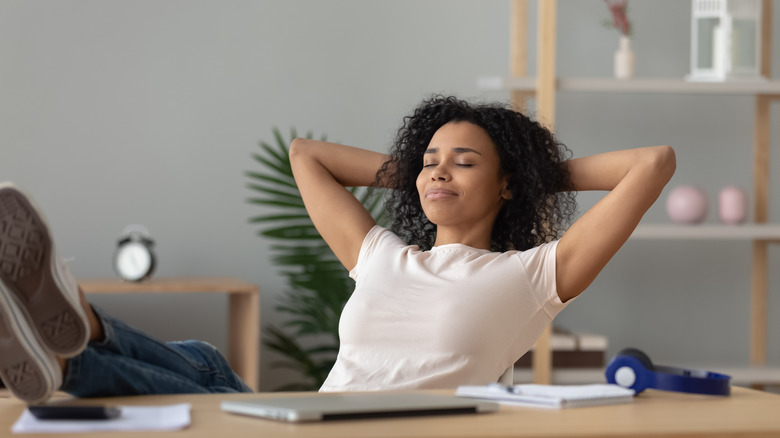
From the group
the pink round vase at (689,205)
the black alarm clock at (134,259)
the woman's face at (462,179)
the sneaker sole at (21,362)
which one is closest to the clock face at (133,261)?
the black alarm clock at (134,259)

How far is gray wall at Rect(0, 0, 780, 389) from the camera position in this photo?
127 inches

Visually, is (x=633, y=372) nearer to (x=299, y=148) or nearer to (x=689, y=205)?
(x=299, y=148)

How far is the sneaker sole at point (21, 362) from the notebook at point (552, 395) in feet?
1.58

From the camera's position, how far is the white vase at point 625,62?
3172mm

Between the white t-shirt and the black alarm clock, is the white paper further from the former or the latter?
the black alarm clock

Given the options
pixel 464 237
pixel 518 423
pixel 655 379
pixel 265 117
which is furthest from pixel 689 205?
pixel 518 423

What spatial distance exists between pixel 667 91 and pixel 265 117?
139cm

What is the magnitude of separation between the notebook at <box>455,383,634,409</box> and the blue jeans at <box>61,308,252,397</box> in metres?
0.38

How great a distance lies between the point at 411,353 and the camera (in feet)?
5.11

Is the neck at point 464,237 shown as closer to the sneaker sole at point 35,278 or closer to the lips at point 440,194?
the lips at point 440,194

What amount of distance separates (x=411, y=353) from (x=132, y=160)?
2.01 meters

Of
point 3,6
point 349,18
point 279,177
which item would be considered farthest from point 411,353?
point 3,6

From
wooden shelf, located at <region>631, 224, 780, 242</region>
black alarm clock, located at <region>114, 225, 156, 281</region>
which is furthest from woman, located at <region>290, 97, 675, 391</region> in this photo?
wooden shelf, located at <region>631, 224, 780, 242</region>

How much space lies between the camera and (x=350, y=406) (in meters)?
0.97
